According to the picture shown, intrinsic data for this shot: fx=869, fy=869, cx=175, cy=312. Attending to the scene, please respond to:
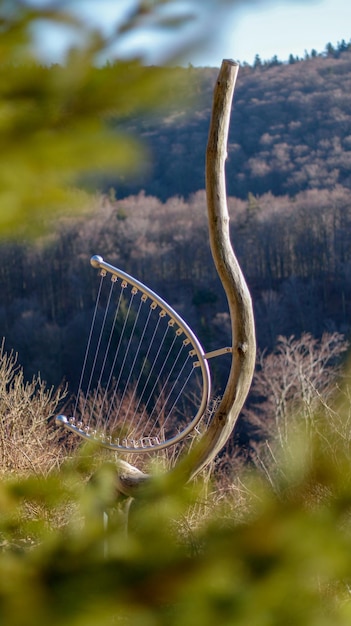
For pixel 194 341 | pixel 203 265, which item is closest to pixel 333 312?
pixel 203 265

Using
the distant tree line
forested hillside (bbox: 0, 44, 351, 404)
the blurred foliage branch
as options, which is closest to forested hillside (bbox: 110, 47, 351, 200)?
forested hillside (bbox: 0, 44, 351, 404)

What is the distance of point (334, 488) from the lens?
73cm

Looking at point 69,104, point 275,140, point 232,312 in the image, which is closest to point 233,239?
point 275,140

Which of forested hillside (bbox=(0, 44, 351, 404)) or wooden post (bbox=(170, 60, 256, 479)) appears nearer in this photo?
wooden post (bbox=(170, 60, 256, 479))

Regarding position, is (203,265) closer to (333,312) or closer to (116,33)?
(333,312)

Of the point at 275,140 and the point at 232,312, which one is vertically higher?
the point at 275,140

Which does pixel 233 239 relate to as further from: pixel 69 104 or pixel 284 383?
pixel 69 104

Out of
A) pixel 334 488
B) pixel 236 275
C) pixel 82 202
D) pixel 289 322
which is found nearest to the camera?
pixel 334 488

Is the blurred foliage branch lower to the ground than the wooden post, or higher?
higher

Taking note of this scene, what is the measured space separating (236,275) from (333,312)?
2500 cm

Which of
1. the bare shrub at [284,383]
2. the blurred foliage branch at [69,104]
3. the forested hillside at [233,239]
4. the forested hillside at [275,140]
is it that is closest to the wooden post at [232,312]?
the blurred foliage branch at [69,104]

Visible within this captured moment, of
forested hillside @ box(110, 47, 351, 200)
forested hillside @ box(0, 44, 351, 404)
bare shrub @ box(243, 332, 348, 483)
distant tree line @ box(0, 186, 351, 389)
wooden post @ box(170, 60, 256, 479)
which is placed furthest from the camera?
forested hillside @ box(110, 47, 351, 200)

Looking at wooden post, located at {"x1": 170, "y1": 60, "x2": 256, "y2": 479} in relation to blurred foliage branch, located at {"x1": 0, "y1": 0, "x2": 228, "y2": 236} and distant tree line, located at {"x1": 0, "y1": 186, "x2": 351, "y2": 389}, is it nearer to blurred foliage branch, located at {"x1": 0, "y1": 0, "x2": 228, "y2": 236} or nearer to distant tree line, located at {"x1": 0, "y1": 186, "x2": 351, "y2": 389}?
blurred foliage branch, located at {"x1": 0, "y1": 0, "x2": 228, "y2": 236}

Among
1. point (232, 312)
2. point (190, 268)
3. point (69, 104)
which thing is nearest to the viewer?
point (69, 104)
